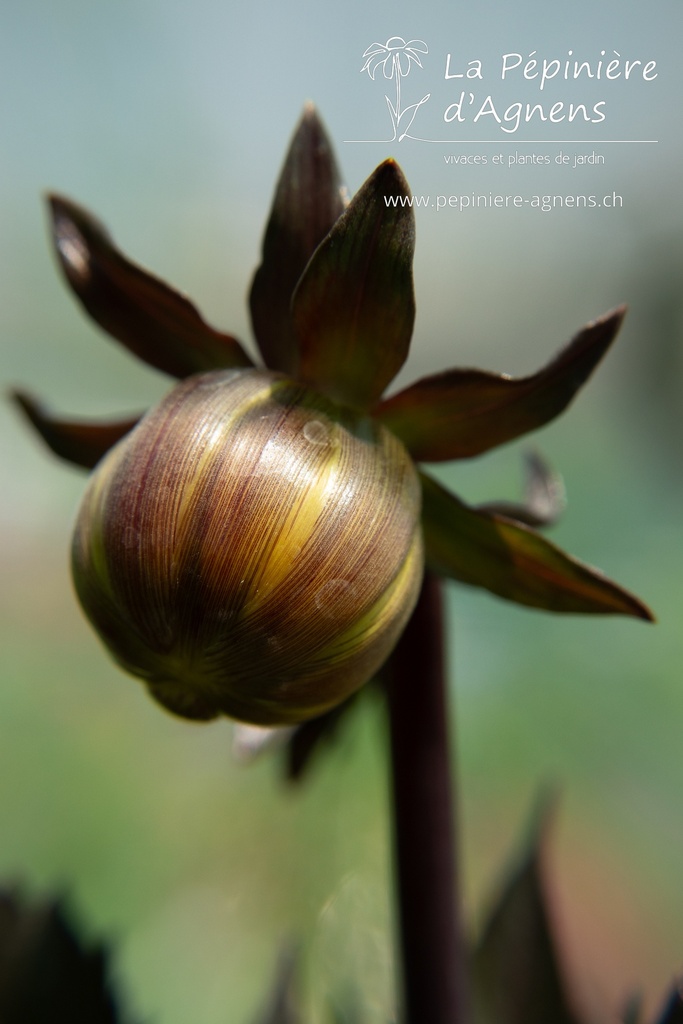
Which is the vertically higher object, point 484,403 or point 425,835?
point 484,403

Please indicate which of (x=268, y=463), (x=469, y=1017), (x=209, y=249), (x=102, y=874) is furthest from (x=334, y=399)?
(x=209, y=249)

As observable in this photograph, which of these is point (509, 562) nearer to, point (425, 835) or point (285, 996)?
point (425, 835)

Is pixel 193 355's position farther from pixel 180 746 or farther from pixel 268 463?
pixel 180 746

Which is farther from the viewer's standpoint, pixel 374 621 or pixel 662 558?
pixel 662 558

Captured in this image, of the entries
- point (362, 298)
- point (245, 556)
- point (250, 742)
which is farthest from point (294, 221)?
point (250, 742)

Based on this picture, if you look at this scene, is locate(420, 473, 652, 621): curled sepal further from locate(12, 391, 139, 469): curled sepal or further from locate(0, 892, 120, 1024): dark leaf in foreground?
locate(0, 892, 120, 1024): dark leaf in foreground

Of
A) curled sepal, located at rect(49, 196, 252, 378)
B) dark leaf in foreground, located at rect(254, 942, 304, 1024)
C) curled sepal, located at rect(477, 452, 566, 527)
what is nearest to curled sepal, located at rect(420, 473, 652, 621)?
curled sepal, located at rect(477, 452, 566, 527)
